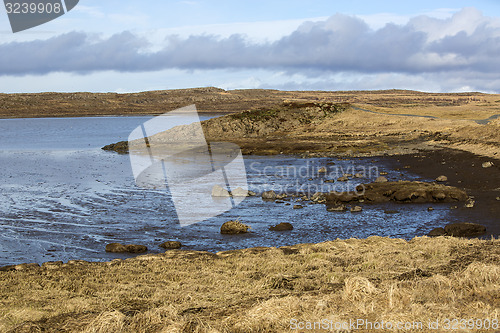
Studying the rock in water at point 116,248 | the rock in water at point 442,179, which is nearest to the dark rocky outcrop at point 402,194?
the rock in water at point 442,179

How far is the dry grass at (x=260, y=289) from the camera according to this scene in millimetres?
6688

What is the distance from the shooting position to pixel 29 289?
28.9ft

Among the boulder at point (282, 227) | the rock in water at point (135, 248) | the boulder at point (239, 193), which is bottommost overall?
the boulder at point (282, 227)

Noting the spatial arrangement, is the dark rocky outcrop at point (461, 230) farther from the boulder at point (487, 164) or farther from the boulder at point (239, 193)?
the boulder at point (487, 164)

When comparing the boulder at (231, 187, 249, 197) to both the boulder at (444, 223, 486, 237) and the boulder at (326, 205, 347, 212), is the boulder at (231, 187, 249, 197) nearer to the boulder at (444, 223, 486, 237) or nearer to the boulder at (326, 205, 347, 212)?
the boulder at (326, 205, 347, 212)

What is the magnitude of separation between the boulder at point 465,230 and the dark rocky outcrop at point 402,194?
14.4ft

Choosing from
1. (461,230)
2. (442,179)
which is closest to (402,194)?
(442,179)

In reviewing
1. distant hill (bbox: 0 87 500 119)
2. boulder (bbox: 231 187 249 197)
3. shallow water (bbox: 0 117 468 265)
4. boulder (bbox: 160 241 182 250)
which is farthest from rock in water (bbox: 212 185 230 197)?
distant hill (bbox: 0 87 500 119)

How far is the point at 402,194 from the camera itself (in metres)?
18.8

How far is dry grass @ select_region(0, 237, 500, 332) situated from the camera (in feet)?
21.9

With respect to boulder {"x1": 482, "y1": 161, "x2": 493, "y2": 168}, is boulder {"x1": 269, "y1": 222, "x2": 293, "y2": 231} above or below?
above

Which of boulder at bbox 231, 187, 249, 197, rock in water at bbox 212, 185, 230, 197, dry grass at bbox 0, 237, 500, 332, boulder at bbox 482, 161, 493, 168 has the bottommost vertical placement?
boulder at bbox 482, 161, 493, 168

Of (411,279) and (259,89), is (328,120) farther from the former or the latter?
(259,89)

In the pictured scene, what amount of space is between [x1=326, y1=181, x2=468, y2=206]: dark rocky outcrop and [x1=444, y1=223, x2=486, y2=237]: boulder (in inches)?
173
